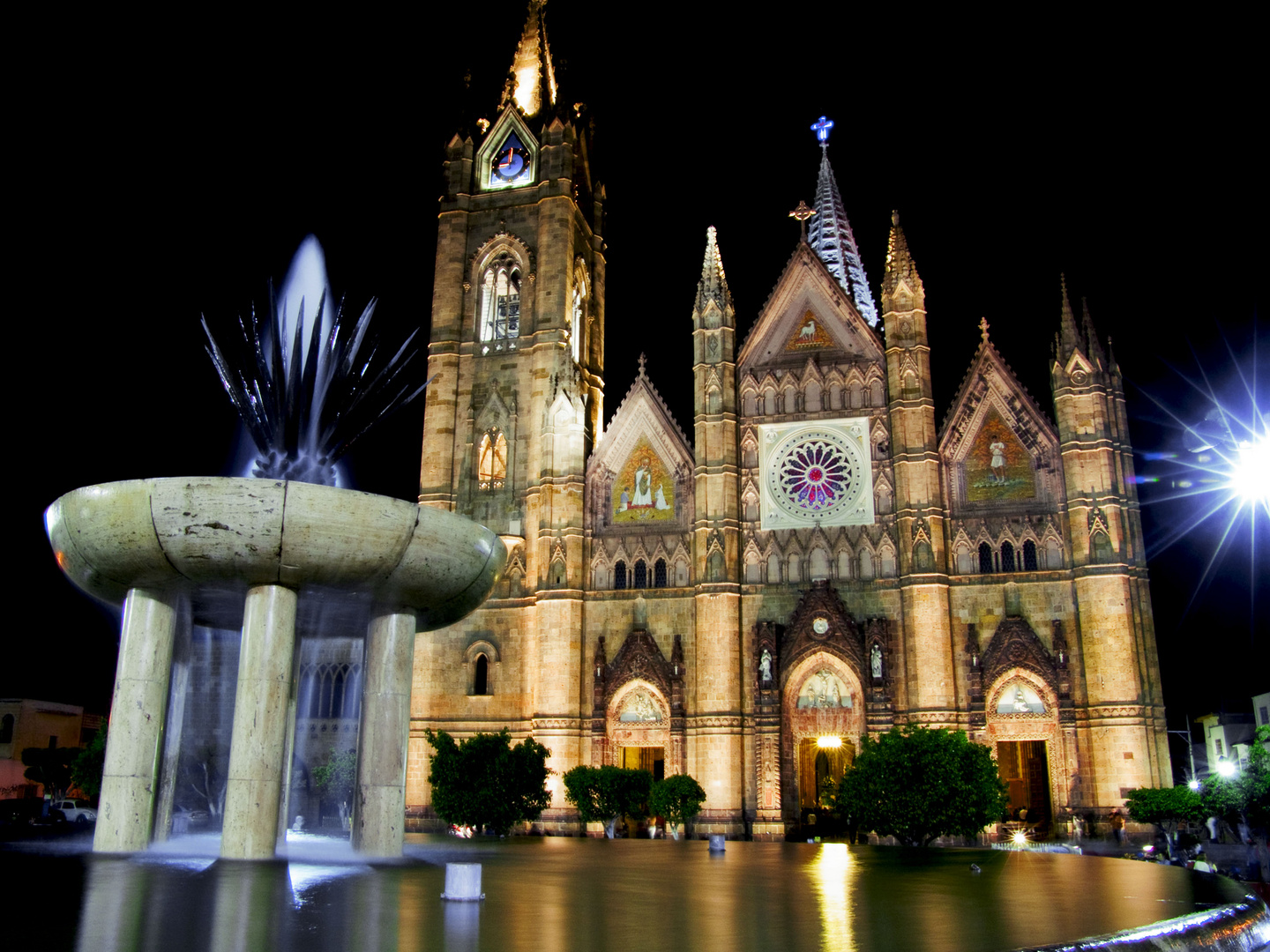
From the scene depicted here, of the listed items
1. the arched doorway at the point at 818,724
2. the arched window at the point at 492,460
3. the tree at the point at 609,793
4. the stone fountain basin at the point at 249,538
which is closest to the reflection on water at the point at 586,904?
the stone fountain basin at the point at 249,538

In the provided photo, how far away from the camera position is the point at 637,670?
39344 millimetres

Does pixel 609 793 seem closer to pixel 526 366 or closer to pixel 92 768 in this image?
pixel 92 768

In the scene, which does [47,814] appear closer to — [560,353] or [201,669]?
[201,669]

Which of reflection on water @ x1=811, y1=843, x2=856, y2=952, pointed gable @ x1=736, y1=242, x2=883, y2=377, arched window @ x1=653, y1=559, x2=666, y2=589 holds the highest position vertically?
pointed gable @ x1=736, y1=242, x2=883, y2=377

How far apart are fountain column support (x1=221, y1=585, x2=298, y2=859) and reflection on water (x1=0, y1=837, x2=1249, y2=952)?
24.5 inches

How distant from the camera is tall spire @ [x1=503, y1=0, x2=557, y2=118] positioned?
50781 millimetres

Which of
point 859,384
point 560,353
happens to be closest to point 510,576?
point 560,353

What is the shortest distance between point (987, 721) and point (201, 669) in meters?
27.0

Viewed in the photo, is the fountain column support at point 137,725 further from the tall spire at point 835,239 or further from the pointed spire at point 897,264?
the tall spire at point 835,239

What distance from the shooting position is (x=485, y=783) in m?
29.6

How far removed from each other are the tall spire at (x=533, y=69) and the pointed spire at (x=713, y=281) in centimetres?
1200

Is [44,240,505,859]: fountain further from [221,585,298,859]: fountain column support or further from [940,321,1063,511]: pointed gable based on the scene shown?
[940,321,1063,511]: pointed gable

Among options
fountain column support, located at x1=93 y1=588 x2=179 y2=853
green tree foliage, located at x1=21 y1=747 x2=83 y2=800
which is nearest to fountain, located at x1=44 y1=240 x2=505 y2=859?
fountain column support, located at x1=93 y1=588 x2=179 y2=853

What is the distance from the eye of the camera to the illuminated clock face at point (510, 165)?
159ft
